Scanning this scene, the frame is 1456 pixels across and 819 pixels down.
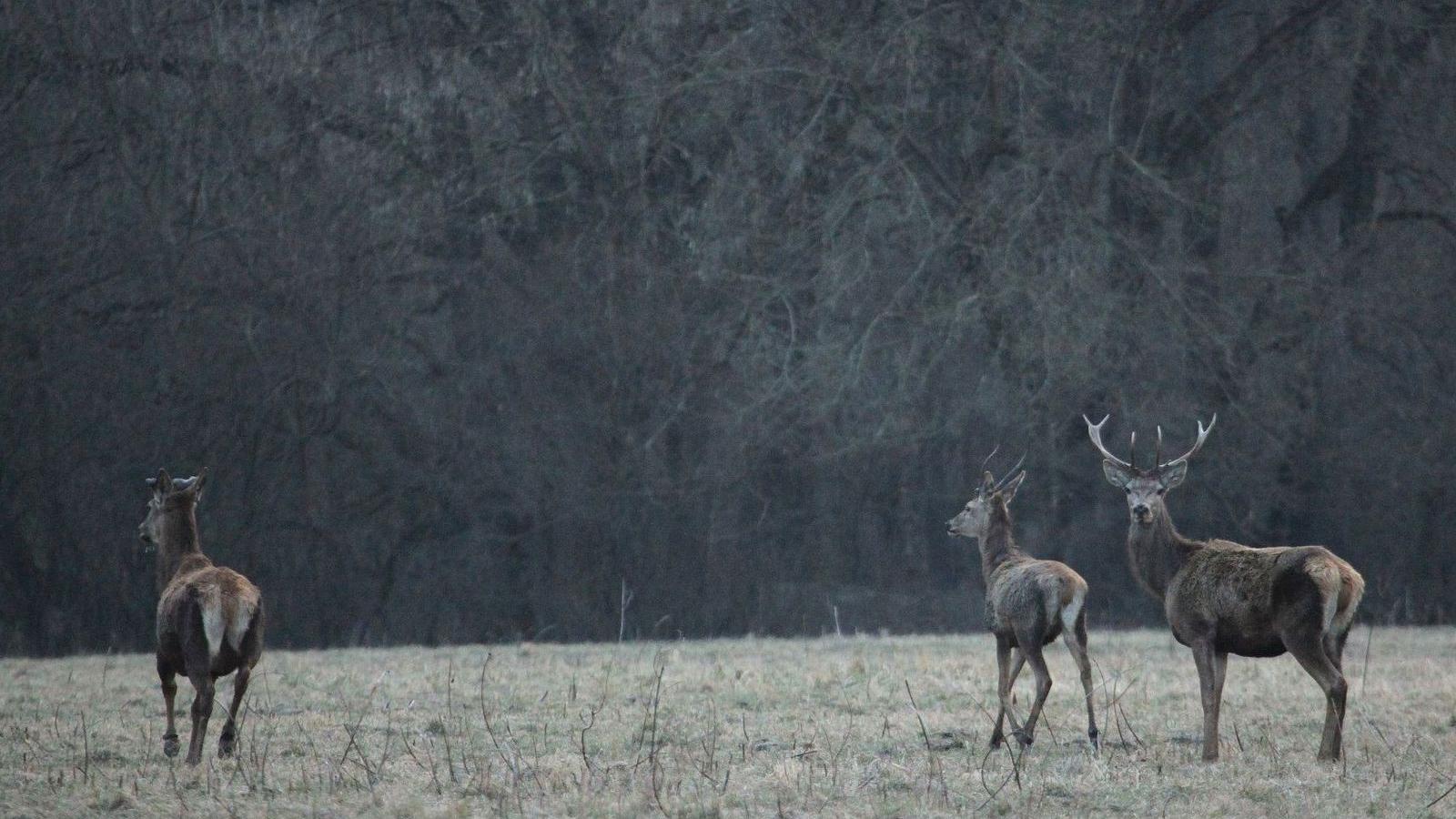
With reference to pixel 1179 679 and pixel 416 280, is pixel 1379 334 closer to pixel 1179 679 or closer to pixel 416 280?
pixel 1179 679

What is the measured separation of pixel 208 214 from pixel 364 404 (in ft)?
10.4

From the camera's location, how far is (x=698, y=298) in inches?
944

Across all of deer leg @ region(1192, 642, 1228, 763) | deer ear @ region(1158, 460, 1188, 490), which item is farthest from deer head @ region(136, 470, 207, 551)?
deer leg @ region(1192, 642, 1228, 763)

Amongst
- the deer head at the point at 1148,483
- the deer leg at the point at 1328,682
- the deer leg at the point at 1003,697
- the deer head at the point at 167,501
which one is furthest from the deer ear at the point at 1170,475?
the deer head at the point at 167,501

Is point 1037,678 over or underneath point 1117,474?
underneath

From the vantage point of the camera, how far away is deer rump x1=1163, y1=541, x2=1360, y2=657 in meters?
9.73

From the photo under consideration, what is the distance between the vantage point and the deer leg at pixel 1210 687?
990cm

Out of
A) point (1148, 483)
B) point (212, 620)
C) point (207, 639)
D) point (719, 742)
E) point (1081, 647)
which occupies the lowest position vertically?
point (719, 742)

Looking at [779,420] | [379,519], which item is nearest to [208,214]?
[379,519]

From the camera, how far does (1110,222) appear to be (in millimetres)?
A: 23312

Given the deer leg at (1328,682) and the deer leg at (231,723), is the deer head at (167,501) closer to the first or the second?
the deer leg at (231,723)

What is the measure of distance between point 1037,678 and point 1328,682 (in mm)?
1665

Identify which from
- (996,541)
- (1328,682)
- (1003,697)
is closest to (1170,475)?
(996,541)

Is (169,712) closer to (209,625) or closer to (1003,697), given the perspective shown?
(209,625)
